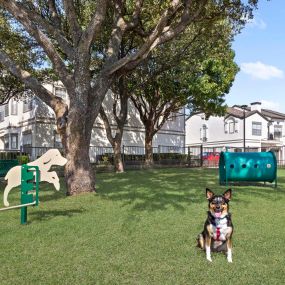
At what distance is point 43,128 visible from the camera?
101 feet

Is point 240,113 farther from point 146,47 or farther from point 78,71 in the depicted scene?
point 78,71

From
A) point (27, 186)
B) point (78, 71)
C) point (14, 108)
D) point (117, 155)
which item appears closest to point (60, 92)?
point (14, 108)

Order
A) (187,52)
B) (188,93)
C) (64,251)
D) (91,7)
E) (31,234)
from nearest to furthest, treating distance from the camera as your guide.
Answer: (64,251) < (31,234) < (91,7) < (187,52) < (188,93)

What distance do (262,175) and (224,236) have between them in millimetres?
9578

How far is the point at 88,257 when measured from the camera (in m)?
5.58

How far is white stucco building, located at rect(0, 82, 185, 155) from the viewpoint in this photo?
30719 mm

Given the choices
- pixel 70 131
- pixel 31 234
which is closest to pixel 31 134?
pixel 70 131

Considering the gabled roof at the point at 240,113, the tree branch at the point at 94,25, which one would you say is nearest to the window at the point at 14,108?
the tree branch at the point at 94,25

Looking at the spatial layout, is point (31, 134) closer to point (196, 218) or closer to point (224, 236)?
point (196, 218)

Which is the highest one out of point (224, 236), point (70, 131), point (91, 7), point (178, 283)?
point (91, 7)

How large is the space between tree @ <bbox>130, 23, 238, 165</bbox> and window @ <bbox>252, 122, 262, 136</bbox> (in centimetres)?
2584

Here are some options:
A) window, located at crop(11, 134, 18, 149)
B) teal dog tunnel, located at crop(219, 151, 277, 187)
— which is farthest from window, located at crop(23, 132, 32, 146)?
teal dog tunnel, located at crop(219, 151, 277, 187)

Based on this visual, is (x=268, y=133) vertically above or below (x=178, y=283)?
above

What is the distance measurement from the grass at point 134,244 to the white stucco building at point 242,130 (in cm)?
4364
